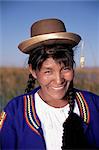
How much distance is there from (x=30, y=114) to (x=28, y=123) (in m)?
0.05

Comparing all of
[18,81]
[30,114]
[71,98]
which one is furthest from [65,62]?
[18,81]

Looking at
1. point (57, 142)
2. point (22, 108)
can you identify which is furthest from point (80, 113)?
point (22, 108)

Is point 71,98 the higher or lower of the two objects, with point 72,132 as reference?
higher

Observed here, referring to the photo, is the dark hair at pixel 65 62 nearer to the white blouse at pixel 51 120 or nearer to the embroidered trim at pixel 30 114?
the white blouse at pixel 51 120

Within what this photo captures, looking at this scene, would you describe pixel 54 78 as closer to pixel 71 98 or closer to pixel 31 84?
pixel 71 98

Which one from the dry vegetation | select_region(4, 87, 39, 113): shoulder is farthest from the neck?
the dry vegetation

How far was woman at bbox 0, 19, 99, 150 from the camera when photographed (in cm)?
150

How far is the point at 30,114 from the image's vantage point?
5.10ft

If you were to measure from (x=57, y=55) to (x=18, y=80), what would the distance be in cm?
125

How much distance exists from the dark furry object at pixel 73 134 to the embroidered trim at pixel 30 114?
15 cm

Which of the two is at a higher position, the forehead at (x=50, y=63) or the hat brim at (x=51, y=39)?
the hat brim at (x=51, y=39)

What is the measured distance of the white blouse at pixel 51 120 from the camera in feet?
4.94

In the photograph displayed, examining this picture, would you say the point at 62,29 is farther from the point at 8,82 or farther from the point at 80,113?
the point at 8,82

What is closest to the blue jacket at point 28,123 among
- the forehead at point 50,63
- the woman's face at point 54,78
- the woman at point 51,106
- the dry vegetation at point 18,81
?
the woman at point 51,106
